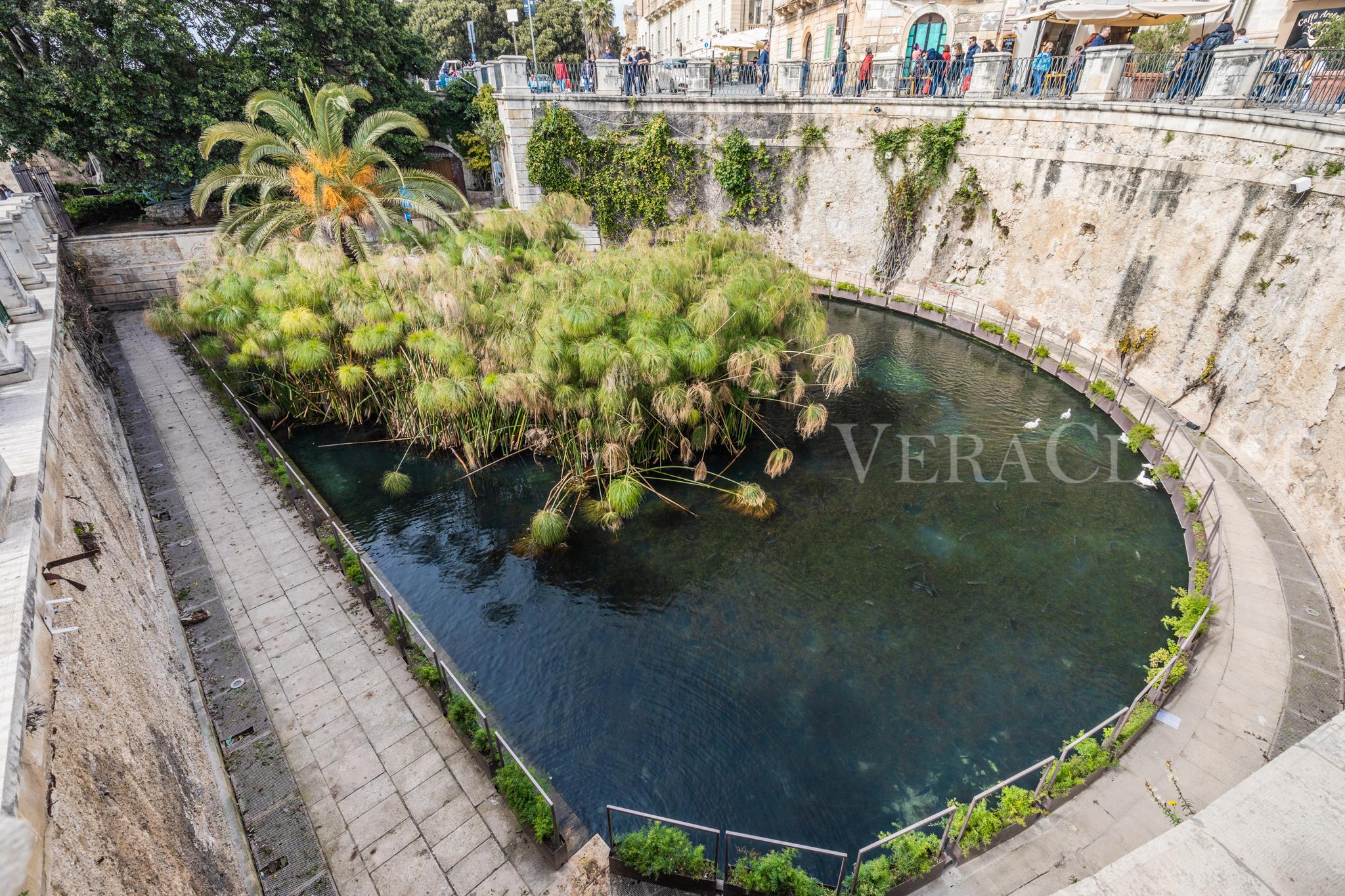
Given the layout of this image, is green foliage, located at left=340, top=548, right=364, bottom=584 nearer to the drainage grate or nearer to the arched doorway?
the drainage grate

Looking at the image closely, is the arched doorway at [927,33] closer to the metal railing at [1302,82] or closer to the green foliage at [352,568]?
the metal railing at [1302,82]

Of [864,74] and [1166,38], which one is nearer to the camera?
[1166,38]

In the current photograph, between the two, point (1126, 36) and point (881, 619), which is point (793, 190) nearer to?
point (1126, 36)

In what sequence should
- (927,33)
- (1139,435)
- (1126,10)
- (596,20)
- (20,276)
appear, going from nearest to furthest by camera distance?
(20,276), (1139,435), (1126,10), (927,33), (596,20)

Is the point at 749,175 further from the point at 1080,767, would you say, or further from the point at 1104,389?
the point at 1080,767

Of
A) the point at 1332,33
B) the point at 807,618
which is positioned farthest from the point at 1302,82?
the point at 807,618

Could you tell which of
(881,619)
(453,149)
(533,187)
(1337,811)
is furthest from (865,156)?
(1337,811)

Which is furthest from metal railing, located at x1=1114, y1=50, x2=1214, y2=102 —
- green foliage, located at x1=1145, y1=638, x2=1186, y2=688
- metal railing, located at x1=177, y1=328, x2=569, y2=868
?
metal railing, located at x1=177, y1=328, x2=569, y2=868
